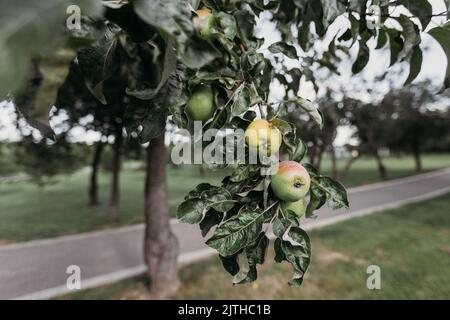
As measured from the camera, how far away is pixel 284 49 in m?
1.20

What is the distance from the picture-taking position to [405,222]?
9258 mm

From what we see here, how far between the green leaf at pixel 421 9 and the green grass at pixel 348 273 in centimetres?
419

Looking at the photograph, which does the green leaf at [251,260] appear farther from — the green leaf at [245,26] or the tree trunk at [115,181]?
the tree trunk at [115,181]

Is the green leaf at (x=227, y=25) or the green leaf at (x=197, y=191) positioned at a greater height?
the green leaf at (x=227, y=25)

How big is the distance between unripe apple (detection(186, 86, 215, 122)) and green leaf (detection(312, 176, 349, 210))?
43 centimetres

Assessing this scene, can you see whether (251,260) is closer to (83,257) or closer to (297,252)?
(297,252)

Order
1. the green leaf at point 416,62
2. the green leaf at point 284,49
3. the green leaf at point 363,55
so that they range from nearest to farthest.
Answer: the green leaf at point 284,49
the green leaf at point 416,62
the green leaf at point 363,55

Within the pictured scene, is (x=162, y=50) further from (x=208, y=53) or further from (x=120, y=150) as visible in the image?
(x=120, y=150)

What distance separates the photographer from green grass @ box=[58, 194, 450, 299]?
16.3 feet

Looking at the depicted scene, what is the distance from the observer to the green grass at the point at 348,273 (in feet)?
16.3

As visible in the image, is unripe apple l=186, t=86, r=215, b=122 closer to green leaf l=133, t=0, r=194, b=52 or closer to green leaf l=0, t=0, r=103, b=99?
green leaf l=133, t=0, r=194, b=52

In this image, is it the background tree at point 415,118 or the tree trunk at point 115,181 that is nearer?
the tree trunk at point 115,181

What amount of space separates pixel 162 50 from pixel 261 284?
4742 millimetres
